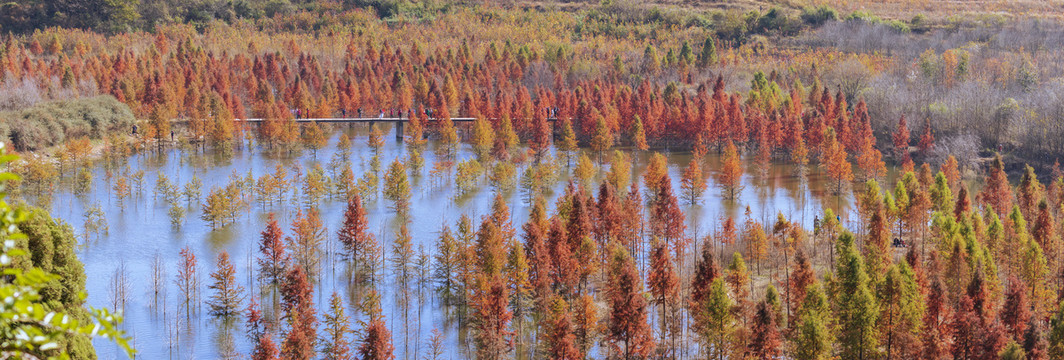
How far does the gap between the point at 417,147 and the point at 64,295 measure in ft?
182

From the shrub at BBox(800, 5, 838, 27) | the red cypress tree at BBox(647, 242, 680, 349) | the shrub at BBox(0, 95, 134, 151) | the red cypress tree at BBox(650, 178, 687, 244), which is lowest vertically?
the red cypress tree at BBox(647, 242, 680, 349)

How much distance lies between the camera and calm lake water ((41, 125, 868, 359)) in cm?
3978

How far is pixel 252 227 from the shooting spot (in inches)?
2190

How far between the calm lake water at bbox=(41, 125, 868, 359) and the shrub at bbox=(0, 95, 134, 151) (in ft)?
17.3

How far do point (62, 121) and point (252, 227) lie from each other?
101ft

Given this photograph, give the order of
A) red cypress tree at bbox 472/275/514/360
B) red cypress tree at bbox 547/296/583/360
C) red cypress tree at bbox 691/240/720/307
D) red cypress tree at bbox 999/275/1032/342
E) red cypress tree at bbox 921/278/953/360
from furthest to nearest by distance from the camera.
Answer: red cypress tree at bbox 691/240/720/307
red cypress tree at bbox 472/275/514/360
red cypress tree at bbox 999/275/1032/342
red cypress tree at bbox 921/278/953/360
red cypress tree at bbox 547/296/583/360

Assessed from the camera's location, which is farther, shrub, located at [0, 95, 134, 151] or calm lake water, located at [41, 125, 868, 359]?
shrub, located at [0, 95, 134, 151]

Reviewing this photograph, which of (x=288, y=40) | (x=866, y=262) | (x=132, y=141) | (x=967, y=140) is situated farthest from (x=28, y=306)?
(x=288, y=40)

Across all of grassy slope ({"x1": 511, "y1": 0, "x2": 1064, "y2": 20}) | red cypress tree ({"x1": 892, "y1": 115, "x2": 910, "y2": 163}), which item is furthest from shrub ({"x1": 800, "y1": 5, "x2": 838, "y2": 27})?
red cypress tree ({"x1": 892, "y1": 115, "x2": 910, "y2": 163})

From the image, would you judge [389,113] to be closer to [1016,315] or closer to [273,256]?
[273,256]

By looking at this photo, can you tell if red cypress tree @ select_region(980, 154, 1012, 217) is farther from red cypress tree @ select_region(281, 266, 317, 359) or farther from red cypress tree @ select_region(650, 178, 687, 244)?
red cypress tree @ select_region(281, 266, 317, 359)

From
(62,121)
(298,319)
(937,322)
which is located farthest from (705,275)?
(62,121)

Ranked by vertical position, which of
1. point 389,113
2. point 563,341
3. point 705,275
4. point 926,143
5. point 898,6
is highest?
point 898,6

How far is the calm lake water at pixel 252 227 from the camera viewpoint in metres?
39.8
